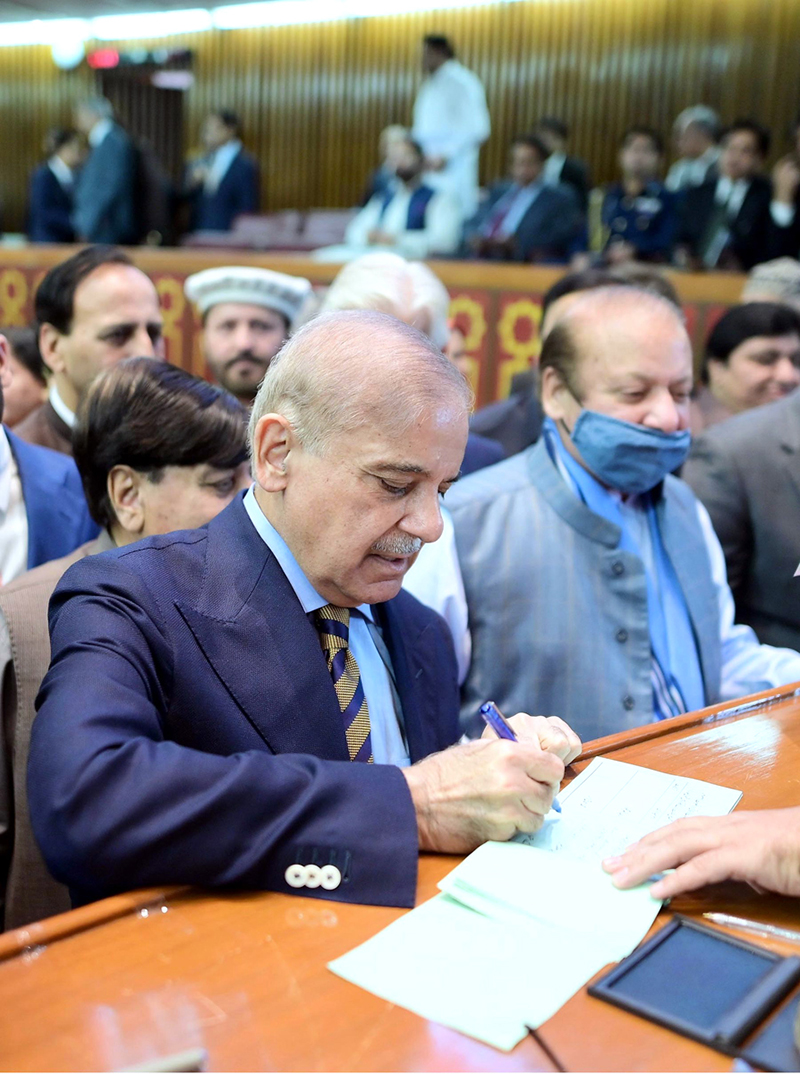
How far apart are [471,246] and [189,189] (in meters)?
4.88

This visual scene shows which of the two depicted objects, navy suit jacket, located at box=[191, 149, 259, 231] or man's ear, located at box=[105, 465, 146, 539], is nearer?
man's ear, located at box=[105, 465, 146, 539]

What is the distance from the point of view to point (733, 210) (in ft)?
→ 24.3

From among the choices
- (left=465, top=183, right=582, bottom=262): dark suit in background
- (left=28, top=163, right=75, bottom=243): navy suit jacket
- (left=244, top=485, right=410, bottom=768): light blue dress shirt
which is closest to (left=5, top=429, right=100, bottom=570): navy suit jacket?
(left=244, top=485, right=410, bottom=768): light blue dress shirt

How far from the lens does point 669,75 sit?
11188 millimetres

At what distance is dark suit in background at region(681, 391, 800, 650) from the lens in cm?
275

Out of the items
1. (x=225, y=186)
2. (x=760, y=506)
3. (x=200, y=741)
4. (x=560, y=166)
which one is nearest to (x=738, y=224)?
(x=560, y=166)

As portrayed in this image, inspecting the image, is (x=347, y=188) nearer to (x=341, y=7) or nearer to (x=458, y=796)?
(x=341, y=7)

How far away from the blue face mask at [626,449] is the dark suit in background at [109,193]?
861 centimetres

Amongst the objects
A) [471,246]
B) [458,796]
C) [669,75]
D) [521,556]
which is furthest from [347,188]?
[458,796]

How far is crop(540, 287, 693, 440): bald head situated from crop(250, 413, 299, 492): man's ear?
98cm

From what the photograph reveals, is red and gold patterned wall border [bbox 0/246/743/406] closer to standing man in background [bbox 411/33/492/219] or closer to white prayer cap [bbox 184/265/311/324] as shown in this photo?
white prayer cap [bbox 184/265/311/324]

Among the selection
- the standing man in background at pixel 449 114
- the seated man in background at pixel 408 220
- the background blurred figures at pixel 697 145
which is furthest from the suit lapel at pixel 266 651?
the standing man in background at pixel 449 114

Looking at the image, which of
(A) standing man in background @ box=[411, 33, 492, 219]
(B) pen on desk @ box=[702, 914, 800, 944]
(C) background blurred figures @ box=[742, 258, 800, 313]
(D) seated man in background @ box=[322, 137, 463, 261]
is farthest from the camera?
(A) standing man in background @ box=[411, 33, 492, 219]

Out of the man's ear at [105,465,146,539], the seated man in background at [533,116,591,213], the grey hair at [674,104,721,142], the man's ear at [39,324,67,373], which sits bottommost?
the man's ear at [105,465,146,539]
